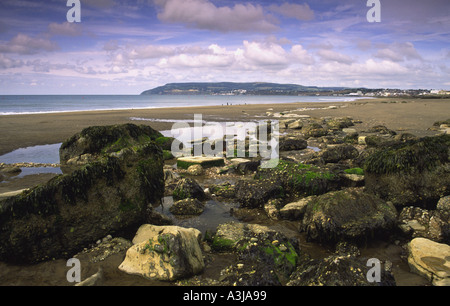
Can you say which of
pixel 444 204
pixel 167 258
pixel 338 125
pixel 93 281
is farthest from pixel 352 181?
pixel 338 125

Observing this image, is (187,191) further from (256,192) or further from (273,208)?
(273,208)

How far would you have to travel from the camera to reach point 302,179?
28.7 ft

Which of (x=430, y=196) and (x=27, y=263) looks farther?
(x=430, y=196)

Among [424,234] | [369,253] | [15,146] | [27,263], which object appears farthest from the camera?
[15,146]

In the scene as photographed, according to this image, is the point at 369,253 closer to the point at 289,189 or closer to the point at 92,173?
the point at 289,189

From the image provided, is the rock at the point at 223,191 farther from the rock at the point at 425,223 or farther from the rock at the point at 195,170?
the rock at the point at 425,223

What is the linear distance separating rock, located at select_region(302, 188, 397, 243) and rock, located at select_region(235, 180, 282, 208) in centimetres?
190

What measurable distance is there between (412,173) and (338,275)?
498 centimetres
